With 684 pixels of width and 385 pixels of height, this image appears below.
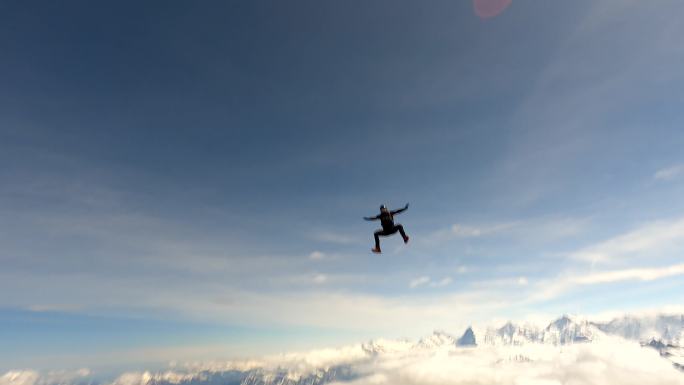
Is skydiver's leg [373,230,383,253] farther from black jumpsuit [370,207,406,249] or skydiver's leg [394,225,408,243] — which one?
skydiver's leg [394,225,408,243]

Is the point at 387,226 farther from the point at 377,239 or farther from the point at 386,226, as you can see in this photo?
the point at 377,239

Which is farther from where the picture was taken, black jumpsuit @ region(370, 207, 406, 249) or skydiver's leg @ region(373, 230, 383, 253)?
skydiver's leg @ region(373, 230, 383, 253)

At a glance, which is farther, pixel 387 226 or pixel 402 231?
pixel 402 231

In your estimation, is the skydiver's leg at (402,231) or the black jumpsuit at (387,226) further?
the skydiver's leg at (402,231)

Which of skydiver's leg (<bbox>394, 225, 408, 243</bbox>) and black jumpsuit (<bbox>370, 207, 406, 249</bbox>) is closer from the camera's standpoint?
black jumpsuit (<bbox>370, 207, 406, 249</bbox>)

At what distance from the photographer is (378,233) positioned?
2672 centimetres

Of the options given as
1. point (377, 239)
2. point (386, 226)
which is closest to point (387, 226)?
point (386, 226)

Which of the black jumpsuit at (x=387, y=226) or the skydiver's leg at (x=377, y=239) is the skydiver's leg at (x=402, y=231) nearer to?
the black jumpsuit at (x=387, y=226)

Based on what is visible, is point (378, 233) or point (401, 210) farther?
point (378, 233)

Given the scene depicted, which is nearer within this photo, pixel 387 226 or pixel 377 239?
pixel 387 226

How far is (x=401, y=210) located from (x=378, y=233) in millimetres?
3094

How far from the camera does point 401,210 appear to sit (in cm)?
2484
